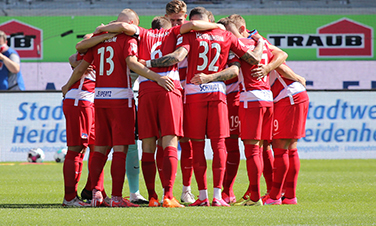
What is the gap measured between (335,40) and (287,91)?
47.9ft

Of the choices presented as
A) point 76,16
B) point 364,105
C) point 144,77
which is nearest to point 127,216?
point 144,77

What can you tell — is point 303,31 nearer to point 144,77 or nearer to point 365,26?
point 365,26

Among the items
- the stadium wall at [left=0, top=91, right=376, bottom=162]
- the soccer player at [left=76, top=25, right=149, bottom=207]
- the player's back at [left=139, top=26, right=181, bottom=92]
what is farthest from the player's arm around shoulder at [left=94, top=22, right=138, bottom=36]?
the stadium wall at [left=0, top=91, right=376, bottom=162]

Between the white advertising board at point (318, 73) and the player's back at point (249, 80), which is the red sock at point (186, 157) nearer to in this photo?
the player's back at point (249, 80)

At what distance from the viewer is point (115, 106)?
5.14 metres

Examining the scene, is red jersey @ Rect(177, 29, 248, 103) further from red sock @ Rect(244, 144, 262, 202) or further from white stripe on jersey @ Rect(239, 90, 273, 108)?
red sock @ Rect(244, 144, 262, 202)

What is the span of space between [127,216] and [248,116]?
67.7 inches

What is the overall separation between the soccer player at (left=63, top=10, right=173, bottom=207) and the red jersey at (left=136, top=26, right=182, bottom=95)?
0.12 m

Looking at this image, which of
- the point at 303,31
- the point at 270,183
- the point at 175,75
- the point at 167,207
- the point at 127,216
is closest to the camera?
the point at 127,216

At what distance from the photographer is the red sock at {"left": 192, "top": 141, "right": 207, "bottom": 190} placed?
16.8 ft

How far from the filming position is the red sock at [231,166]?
580 cm

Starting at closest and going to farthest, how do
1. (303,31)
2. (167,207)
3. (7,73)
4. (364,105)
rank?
1. (167,207)
2. (364,105)
3. (7,73)
4. (303,31)

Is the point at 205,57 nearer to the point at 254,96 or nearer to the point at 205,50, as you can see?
the point at 205,50

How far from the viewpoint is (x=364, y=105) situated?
12.5 metres
